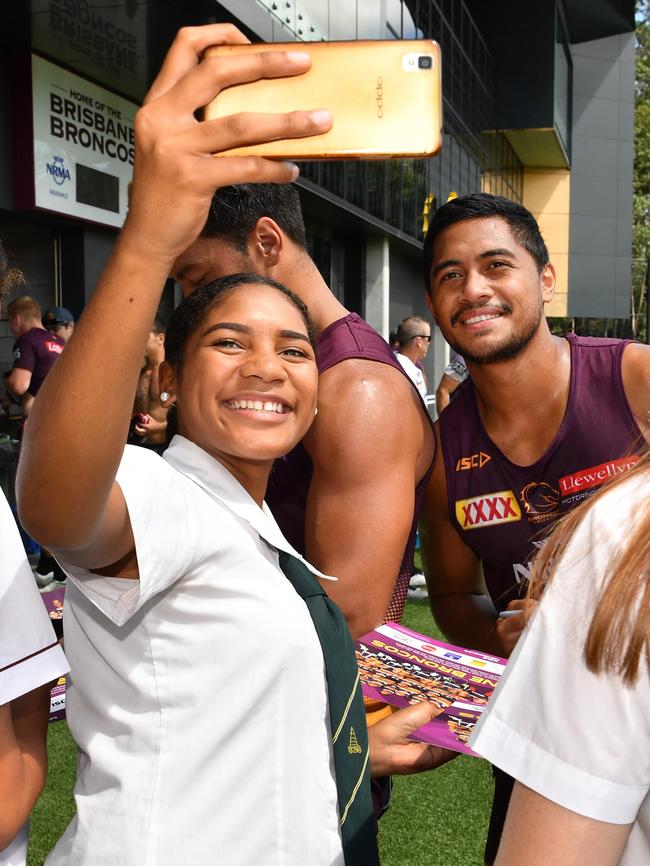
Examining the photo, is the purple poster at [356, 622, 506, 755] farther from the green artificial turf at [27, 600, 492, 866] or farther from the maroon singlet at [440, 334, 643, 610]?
the green artificial turf at [27, 600, 492, 866]

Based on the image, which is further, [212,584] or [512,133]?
[512,133]

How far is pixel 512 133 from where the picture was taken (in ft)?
95.5

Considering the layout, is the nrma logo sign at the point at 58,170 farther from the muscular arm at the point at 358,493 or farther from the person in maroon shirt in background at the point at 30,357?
the muscular arm at the point at 358,493

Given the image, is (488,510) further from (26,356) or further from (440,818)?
(26,356)

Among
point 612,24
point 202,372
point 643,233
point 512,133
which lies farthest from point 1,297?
point 643,233

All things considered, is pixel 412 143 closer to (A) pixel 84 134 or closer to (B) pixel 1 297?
(B) pixel 1 297

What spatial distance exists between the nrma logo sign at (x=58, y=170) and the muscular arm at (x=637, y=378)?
24.5 ft

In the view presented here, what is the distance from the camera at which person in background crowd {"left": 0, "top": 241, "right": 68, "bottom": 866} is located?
50.6 inches

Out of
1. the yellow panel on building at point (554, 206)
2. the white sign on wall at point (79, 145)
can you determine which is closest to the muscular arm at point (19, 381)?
the white sign on wall at point (79, 145)

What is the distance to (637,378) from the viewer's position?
86.9 inches

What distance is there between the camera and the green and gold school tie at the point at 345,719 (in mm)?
1447

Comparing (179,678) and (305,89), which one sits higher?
(305,89)

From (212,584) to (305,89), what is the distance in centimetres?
70

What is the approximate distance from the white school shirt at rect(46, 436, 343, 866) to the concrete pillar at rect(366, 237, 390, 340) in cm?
1734
